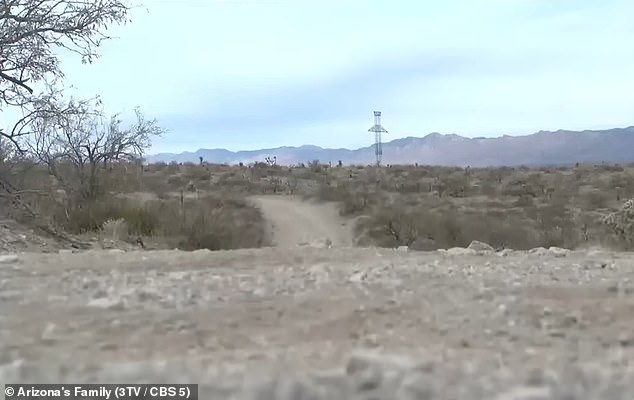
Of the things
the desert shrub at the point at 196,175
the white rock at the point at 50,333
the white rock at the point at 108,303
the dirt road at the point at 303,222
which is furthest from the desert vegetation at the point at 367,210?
the white rock at the point at 50,333

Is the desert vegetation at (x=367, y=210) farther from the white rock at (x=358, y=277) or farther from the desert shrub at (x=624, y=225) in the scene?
the white rock at (x=358, y=277)

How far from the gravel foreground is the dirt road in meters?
12.5

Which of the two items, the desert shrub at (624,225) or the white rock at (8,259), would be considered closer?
the white rock at (8,259)

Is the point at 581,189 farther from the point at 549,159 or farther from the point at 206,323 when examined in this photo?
the point at 549,159

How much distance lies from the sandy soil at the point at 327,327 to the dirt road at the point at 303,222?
1254cm

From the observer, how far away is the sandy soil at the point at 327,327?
2.78 meters

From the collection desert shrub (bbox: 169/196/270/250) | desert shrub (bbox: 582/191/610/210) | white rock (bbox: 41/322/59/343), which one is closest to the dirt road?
desert shrub (bbox: 169/196/270/250)

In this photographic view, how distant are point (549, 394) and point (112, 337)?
194cm

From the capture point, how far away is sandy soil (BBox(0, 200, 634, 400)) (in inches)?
109

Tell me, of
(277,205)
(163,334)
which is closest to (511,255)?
(163,334)

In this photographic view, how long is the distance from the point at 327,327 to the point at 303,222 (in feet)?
67.7

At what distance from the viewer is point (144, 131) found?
70.9 ft

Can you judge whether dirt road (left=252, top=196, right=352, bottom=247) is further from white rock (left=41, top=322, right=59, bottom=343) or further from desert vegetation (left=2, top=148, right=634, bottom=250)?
white rock (left=41, top=322, right=59, bottom=343)

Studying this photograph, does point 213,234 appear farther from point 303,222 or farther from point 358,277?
point 358,277
